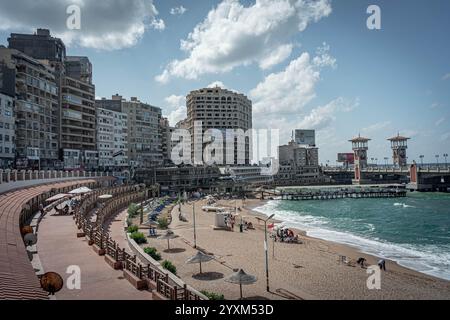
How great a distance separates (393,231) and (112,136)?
86.8 meters

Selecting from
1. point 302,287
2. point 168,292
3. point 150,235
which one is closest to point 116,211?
point 150,235

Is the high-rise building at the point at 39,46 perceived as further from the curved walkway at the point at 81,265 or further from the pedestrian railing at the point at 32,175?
the curved walkway at the point at 81,265

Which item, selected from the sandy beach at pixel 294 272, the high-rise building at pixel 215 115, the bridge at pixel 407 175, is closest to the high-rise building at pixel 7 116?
the sandy beach at pixel 294 272

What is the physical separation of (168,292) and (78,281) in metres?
5.14

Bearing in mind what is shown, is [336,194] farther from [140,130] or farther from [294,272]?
[294,272]

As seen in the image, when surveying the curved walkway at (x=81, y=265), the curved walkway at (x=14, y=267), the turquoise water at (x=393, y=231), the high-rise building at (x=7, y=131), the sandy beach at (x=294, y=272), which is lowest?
the turquoise water at (x=393, y=231)

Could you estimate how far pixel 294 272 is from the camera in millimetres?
27984

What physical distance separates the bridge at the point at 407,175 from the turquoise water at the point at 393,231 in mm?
51341

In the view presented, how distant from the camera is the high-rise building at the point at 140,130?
12254 centimetres

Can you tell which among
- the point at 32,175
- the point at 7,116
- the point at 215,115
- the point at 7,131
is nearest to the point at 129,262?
the point at 32,175

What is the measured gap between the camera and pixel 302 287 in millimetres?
24234

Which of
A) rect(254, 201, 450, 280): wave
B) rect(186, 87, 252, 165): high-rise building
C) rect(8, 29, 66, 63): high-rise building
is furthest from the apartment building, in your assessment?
rect(254, 201, 450, 280): wave
